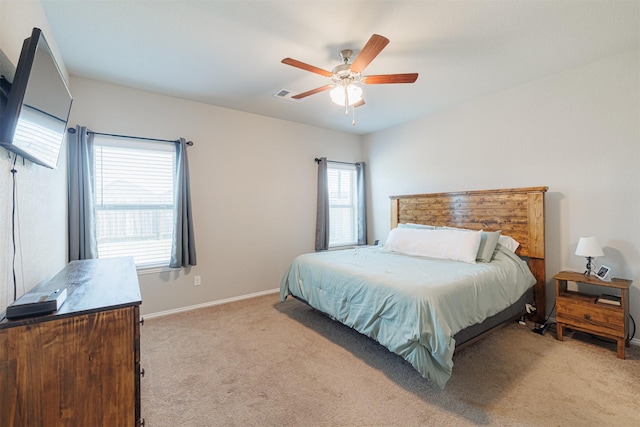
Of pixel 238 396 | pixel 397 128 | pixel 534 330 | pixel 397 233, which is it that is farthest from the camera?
pixel 397 128

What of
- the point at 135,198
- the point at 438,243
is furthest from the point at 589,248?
the point at 135,198

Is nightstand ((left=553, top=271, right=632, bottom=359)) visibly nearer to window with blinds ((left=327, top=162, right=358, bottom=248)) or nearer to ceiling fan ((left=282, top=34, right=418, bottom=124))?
ceiling fan ((left=282, top=34, right=418, bottom=124))

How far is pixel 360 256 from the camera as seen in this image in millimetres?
3318

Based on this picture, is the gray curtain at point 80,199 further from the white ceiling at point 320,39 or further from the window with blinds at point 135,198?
the white ceiling at point 320,39

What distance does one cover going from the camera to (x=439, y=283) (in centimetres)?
211

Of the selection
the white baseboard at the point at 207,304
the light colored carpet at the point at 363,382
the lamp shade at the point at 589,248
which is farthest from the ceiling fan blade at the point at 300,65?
the white baseboard at the point at 207,304

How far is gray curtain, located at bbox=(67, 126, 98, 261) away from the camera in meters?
2.79

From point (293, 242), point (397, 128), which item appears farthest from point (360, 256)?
point (397, 128)

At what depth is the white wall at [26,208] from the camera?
130 cm

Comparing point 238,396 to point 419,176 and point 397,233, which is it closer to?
point 397,233

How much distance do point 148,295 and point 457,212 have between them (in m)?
4.03

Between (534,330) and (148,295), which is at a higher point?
(148,295)

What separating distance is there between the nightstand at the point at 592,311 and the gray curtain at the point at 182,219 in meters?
3.95

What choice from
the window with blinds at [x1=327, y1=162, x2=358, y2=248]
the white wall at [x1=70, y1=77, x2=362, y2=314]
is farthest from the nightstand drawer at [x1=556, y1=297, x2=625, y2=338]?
the white wall at [x1=70, y1=77, x2=362, y2=314]
